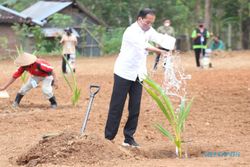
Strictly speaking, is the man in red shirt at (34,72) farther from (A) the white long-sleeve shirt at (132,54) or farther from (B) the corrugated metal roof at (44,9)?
(B) the corrugated metal roof at (44,9)

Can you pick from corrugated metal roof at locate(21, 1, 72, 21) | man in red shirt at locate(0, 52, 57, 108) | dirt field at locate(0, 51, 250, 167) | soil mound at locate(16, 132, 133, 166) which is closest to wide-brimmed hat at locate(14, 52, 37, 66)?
man in red shirt at locate(0, 52, 57, 108)

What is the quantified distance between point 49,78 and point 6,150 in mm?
4237

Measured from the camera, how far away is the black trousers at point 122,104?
8133 mm

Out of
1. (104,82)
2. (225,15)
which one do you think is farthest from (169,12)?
(104,82)

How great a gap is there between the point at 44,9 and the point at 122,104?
37.6 meters

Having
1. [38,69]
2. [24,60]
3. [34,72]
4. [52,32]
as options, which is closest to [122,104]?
[24,60]

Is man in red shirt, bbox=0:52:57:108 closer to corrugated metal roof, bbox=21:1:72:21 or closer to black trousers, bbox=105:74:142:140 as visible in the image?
black trousers, bbox=105:74:142:140

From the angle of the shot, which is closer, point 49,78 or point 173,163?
point 173,163

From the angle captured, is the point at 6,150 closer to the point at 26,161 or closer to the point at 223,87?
the point at 26,161

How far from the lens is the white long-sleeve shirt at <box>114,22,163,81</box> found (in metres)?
7.99

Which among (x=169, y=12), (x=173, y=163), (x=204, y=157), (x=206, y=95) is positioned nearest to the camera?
(x=173, y=163)

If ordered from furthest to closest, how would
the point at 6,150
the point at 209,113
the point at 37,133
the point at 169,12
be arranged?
the point at 169,12
the point at 209,113
the point at 37,133
the point at 6,150

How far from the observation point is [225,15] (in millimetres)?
47531

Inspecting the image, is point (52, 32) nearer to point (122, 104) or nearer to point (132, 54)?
point (122, 104)
